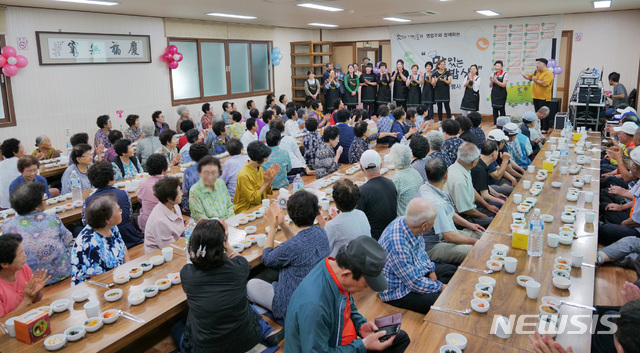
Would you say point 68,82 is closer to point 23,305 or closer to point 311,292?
point 23,305

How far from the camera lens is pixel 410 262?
2.91 meters

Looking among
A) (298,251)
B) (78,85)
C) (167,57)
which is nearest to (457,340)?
(298,251)

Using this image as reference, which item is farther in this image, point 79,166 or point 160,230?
point 79,166

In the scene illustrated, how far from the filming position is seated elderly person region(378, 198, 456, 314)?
9.29 feet

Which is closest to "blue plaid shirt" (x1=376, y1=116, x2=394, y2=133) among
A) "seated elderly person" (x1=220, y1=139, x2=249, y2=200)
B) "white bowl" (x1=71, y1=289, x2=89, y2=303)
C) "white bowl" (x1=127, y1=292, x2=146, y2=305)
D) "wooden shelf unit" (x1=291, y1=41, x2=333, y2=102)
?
"seated elderly person" (x1=220, y1=139, x2=249, y2=200)

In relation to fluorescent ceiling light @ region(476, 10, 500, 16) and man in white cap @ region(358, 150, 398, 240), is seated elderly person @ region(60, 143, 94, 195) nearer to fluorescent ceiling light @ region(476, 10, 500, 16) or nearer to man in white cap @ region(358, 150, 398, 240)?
man in white cap @ region(358, 150, 398, 240)

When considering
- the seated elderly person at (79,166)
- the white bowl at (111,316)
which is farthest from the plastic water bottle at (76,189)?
the white bowl at (111,316)

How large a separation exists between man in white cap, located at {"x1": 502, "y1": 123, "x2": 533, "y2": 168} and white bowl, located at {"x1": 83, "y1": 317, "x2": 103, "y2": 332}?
17.8ft

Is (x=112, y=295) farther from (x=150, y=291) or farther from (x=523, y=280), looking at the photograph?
(x=523, y=280)

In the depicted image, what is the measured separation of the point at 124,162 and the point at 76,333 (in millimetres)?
3662

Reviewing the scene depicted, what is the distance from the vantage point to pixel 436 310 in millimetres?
→ 2422

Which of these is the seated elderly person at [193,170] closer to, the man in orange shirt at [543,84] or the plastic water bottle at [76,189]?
the plastic water bottle at [76,189]

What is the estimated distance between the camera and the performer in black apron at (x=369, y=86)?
12.8 m

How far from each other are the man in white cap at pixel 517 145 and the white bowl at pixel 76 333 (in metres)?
5.52
